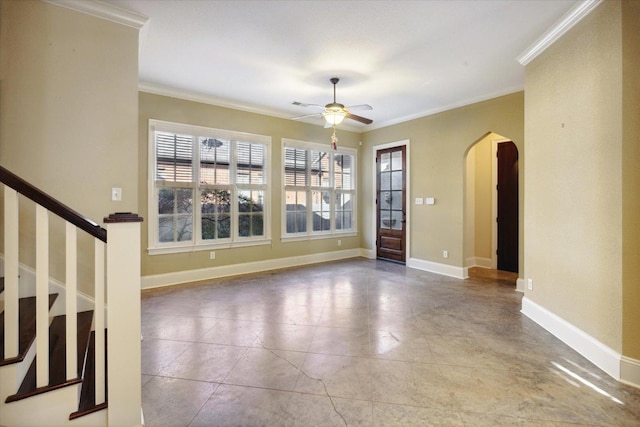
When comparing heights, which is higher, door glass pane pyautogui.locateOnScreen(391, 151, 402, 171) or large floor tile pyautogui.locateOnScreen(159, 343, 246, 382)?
door glass pane pyautogui.locateOnScreen(391, 151, 402, 171)

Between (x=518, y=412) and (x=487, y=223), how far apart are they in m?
4.70

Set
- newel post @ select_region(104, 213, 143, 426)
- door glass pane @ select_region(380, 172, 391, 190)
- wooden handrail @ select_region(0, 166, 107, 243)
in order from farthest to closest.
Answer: door glass pane @ select_region(380, 172, 391, 190) < newel post @ select_region(104, 213, 143, 426) < wooden handrail @ select_region(0, 166, 107, 243)

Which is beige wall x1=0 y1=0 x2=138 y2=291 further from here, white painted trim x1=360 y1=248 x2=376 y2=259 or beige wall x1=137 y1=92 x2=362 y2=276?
white painted trim x1=360 y1=248 x2=376 y2=259

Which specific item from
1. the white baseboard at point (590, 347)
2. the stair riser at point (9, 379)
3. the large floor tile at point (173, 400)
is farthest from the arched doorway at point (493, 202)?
the stair riser at point (9, 379)

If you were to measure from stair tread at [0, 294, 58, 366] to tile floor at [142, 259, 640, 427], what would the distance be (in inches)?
29.8

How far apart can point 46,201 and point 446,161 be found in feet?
17.7

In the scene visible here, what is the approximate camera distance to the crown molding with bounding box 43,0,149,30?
2.53 metres

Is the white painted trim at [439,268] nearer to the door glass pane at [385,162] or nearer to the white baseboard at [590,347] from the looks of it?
the white baseboard at [590,347]

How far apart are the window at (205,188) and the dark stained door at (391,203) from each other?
8.36 feet

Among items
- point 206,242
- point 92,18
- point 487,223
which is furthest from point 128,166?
point 487,223

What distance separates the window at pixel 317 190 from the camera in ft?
19.3

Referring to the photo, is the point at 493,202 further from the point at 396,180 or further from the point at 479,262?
the point at 396,180

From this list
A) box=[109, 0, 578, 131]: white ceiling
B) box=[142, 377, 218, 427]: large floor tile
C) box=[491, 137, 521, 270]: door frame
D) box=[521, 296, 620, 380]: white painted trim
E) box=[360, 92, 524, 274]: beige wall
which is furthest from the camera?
box=[491, 137, 521, 270]: door frame

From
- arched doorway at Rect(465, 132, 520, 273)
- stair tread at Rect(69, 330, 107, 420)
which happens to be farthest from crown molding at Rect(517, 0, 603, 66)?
stair tread at Rect(69, 330, 107, 420)
